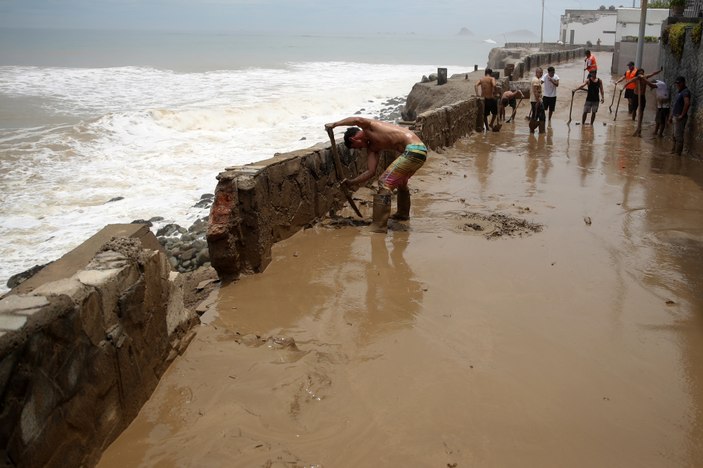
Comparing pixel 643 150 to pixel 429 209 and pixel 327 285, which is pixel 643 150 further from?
pixel 327 285

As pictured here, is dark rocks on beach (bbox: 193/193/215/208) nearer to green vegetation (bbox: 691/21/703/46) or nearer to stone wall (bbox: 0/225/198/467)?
stone wall (bbox: 0/225/198/467)

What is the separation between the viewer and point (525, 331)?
4.59 meters

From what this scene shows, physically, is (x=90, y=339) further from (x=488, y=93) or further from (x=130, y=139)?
(x=130, y=139)

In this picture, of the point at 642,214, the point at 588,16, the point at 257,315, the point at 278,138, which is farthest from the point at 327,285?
the point at 588,16

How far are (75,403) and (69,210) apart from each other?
11200 mm

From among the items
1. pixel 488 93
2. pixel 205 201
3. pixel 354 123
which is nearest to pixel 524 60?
pixel 488 93

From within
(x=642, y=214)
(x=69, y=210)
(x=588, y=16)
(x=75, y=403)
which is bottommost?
(x=69, y=210)

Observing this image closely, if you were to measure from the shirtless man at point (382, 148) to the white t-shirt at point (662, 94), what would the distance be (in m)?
7.87

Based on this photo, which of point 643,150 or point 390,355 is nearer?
point 390,355

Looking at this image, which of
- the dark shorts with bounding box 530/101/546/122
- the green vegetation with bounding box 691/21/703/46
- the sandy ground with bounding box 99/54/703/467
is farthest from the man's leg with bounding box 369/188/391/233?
the dark shorts with bounding box 530/101/546/122

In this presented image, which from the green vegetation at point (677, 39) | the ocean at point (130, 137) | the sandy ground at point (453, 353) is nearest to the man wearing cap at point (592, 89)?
the green vegetation at point (677, 39)

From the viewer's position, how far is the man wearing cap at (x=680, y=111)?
35.6 feet

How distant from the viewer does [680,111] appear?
11000mm

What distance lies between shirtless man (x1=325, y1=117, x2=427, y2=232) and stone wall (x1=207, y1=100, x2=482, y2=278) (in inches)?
18.5
